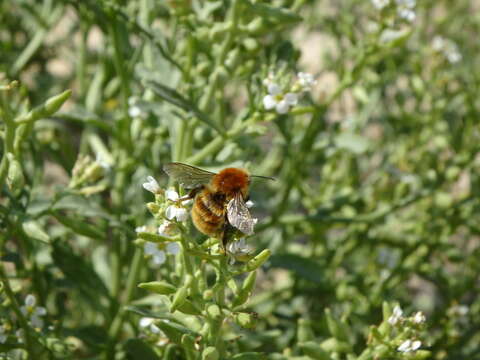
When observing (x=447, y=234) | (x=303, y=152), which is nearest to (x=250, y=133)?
(x=303, y=152)

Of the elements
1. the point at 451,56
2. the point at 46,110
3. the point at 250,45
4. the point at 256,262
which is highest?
the point at 451,56

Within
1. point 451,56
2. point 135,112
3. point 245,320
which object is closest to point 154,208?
point 245,320

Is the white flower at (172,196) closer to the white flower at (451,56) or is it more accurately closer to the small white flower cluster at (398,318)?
the small white flower cluster at (398,318)

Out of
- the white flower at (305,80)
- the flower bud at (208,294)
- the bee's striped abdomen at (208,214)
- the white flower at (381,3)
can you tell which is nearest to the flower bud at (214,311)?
the flower bud at (208,294)

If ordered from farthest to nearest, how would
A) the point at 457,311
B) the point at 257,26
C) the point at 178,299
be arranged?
the point at 457,311 → the point at 257,26 → the point at 178,299

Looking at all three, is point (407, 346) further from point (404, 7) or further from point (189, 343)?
point (404, 7)

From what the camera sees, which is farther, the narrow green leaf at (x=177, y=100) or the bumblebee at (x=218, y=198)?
the narrow green leaf at (x=177, y=100)

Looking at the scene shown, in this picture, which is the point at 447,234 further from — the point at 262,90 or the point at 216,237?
the point at 216,237

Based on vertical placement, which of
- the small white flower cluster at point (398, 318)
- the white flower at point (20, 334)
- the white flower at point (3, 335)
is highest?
the white flower at point (20, 334)

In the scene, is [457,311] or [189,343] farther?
[457,311]
